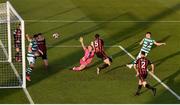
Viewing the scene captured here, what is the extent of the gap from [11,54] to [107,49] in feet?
16.9

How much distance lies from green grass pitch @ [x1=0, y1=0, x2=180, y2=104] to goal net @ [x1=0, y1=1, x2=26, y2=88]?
671 millimetres

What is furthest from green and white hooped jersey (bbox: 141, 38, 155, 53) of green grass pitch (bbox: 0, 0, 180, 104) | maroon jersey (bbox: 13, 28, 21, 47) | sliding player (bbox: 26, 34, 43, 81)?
maroon jersey (bbox: 13, 28, 21, 47)

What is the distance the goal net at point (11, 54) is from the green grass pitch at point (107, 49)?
2.20 feet

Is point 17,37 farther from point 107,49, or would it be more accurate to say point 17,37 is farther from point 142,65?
point 142,65

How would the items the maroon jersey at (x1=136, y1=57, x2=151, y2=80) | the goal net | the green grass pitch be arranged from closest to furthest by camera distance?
the maroon jersey at (x1=136, y1=57, x2=151, y2=80)
the green grass pitch
the goal net

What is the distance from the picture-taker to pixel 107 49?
27734 millimetres

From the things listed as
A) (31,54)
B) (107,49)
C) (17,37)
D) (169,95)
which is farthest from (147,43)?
(17,37)

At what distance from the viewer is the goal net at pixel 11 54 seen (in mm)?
22203

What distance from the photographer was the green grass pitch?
21078 millimetres

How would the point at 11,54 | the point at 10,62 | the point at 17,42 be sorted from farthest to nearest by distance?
the point at 11,54, the point at 17,42, the point at 10,62

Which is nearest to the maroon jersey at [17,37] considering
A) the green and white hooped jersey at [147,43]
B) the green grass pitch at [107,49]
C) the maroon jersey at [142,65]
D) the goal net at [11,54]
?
the goal net at [11,54]

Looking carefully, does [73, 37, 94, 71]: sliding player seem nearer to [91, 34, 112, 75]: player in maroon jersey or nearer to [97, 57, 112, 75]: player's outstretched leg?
[91, 34, 112, 75]: player in maroon jersey

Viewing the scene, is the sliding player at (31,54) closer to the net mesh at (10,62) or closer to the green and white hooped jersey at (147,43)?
the net mesh at (10,62)

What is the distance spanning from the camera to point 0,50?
87.3 feet
